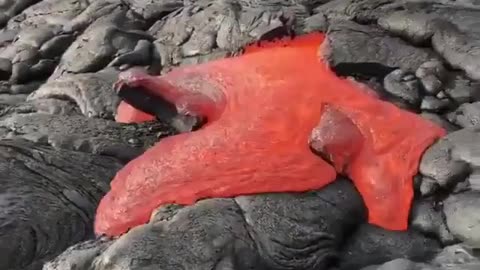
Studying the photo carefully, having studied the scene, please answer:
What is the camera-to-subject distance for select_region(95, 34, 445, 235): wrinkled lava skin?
3967 millimetres

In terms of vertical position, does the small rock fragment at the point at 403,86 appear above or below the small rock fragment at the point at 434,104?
above

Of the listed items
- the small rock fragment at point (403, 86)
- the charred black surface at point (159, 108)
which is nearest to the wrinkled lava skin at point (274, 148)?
the charred black surface at point (159, 108)

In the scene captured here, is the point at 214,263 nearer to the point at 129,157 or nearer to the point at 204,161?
the point at 204,161

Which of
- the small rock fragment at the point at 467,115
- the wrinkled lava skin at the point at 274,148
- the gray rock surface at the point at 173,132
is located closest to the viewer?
the gray rock surface at the point at 173,132

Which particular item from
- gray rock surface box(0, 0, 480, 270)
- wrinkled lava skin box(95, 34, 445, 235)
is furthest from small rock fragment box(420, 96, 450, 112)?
wrinkled lava skin box(95, 34, 445, 235)

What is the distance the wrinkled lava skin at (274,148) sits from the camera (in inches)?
156

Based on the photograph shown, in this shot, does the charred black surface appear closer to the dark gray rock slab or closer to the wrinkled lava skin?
the wrinkled lava skin

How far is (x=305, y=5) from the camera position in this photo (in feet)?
17.2

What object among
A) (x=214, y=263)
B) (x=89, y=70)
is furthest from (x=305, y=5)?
(x=214, y=263)

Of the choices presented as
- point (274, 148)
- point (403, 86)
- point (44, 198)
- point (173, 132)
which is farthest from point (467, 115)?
point (44, 198)

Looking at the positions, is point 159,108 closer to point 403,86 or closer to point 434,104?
point 403,86

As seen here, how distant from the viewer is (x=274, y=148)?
4.11 m

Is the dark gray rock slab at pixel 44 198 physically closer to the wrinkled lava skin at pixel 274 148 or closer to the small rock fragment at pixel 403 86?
the wrinkled lava skin at pixel 274 148

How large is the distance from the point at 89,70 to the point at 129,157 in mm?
1170
